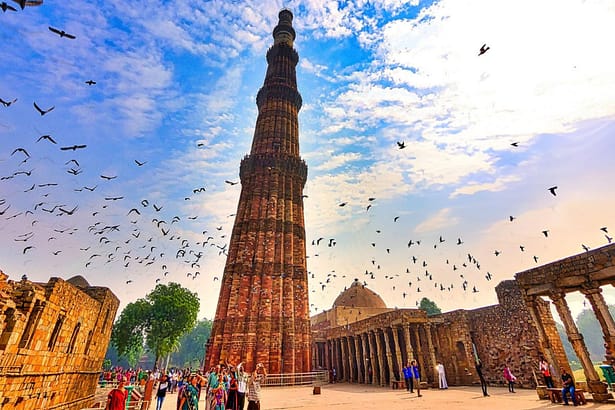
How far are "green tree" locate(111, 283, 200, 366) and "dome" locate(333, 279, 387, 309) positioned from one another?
62.5 ft

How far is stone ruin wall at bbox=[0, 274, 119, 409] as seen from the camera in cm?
826

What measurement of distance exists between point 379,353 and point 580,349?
12.5 metres

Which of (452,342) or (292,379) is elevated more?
(452,342)

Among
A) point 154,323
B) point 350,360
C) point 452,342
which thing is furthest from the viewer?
point 154,323

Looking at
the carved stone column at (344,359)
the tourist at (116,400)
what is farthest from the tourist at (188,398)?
the carved stone column at (344,359)

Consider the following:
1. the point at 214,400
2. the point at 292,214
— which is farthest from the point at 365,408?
the point at 292,214

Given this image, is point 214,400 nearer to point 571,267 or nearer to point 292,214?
point 571,267

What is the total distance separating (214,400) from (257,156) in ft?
74.2

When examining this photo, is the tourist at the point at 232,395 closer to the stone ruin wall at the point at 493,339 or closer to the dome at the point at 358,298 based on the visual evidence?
the stone ruin wall at the point at 493,339

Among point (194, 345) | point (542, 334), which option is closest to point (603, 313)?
point (542, 334)

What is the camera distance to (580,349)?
406 inches

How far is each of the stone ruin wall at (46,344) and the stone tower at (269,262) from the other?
8.33 metres

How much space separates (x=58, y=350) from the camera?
10758 millimetres

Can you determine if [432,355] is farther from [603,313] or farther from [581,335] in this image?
[603,313]
